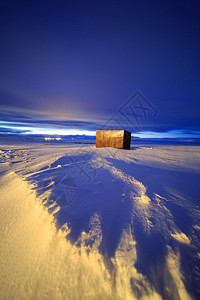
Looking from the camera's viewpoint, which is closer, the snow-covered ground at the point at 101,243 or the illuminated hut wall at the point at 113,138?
the snow-covered ground at the point at 101,243

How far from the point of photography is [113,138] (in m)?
9.22

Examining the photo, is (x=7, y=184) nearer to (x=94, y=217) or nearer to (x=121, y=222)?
(x=94, y=217)

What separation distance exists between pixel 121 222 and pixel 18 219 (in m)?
1.43

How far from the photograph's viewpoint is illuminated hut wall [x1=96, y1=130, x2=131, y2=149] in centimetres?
889

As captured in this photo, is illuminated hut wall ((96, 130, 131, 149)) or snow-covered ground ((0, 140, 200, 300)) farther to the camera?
illuminated hut wall ((96, 130, 131, 149))

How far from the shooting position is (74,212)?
1.50 meters

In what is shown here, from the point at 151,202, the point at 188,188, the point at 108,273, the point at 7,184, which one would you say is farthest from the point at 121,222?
the point at 7,184

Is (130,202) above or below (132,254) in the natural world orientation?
above

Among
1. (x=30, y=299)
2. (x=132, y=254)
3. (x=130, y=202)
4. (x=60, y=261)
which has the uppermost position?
(x=130, y=202)

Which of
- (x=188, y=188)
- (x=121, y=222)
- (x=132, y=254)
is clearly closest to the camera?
(x=132, y=254)

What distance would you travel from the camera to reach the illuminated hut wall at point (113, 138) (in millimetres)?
8891

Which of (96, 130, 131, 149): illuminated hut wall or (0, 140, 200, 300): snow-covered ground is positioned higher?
(96, 130, 131, 149): illuminated hut wall

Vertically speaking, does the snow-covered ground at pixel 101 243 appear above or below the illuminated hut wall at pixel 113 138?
below

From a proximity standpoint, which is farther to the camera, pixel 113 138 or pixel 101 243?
pixel 113 138
